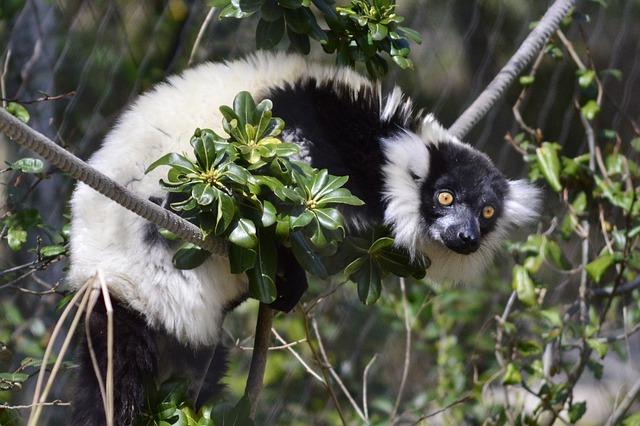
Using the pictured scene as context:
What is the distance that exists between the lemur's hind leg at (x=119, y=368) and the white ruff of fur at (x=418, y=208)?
2.22 ft

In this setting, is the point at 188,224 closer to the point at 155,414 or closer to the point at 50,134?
the point at 155,414

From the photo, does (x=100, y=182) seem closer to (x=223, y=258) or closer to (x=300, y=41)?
(x=223, y=258)

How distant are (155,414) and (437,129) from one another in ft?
3.67

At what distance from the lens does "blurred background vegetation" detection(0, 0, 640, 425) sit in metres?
2.79

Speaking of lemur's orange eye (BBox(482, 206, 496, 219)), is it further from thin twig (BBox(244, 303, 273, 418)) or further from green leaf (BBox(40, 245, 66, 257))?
green leaf (BBox(40, 245, 66, 257))

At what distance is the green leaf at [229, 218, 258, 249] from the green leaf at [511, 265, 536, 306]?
1.38 meters

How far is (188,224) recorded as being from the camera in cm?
152

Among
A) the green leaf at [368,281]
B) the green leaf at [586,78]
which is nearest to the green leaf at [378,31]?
the green leaf at [368,281]

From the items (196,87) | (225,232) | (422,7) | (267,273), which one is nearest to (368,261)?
(267,273)

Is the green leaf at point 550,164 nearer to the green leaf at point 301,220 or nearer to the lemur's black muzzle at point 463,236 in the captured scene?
the lemur's black muzzle at point 463,236

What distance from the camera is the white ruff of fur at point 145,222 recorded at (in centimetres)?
200

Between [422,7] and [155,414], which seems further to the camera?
[422,7]

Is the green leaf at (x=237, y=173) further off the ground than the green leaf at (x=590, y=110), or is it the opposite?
the green leaf at (x=590, y=110)

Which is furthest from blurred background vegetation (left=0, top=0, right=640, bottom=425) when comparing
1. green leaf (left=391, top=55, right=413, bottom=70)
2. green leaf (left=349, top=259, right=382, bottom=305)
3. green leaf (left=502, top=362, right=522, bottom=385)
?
green leaf (left=391, top=55, right=413, bottom=70)
